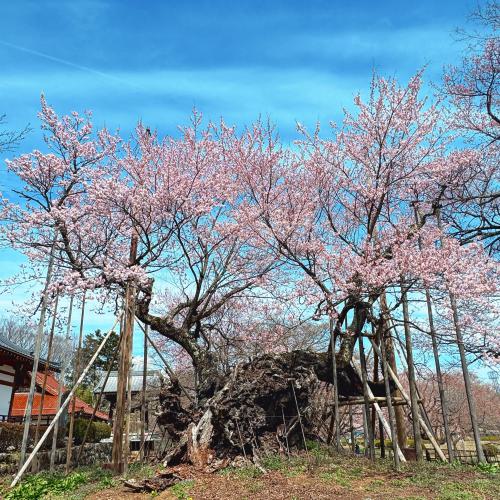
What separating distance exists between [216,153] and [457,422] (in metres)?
22.1

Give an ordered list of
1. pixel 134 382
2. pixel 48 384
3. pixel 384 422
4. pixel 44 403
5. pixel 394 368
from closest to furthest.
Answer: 1. pixel 384 422
2. pixel 394 368
3. pixel 44 403
4. pixel 48 384
5. pixel 134 382

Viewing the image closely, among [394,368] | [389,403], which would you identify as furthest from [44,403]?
[389,403]

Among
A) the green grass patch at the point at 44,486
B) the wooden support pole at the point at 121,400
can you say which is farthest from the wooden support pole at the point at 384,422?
the green grass patch at the point at 44,486

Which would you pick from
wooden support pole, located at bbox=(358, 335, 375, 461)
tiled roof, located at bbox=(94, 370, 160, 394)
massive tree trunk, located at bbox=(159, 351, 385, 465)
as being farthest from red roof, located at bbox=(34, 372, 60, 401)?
wooden support pole, located at bbox=(358, 335, 375, 461)

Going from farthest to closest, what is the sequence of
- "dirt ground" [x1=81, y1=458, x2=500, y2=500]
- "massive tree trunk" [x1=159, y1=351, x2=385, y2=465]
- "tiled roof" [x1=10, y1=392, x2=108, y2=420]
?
"tiled roof" [x1=10, y1=392, x2=108, y2=420] < "massive tree trunk" [x1=159, y1=351, x2=385, y2=465] < "dirt ground" [x1=81, y1=458, x2=500, y2=500]

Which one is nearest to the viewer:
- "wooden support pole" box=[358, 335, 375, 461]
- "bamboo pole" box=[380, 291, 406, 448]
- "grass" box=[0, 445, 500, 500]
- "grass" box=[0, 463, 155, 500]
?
"grass" box=[0, 445, 500, 500]

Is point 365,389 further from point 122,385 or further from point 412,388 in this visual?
point 122,385

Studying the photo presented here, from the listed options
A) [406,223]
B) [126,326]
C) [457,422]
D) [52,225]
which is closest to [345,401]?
[406,223]

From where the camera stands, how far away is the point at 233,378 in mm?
9688

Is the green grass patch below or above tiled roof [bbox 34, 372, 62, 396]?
below

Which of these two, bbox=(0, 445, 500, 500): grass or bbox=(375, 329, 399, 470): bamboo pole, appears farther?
bbox=(375, 329, 399, 470): bamboo pole

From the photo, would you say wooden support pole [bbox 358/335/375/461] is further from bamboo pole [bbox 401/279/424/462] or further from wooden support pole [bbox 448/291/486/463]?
wooden support pole [bbox 448/291/486/463]

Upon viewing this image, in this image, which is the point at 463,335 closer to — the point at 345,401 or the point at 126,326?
the point at 345,401

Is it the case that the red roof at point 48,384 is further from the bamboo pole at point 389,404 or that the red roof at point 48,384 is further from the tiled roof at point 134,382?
the bamboo pole at point 389,404
